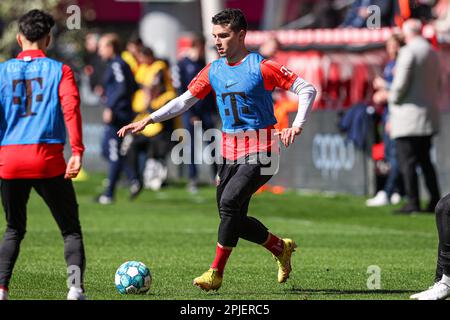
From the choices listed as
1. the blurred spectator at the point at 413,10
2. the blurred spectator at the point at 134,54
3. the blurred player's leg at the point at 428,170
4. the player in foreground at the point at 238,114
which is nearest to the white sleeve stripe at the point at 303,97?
the player in foreground at the point at 238,114

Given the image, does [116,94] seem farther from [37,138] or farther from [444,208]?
[444,208]

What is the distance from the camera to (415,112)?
16.7 meters

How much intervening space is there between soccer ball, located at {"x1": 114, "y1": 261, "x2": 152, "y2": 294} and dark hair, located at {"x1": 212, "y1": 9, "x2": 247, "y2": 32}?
1865mm

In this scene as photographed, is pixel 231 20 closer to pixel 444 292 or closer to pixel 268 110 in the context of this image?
pixel 268 110

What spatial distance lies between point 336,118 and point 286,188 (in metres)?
1.82

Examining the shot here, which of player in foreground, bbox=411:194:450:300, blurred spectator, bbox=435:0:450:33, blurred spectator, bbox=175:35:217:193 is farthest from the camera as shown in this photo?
blurred spectator, bbox=435:0:450:33

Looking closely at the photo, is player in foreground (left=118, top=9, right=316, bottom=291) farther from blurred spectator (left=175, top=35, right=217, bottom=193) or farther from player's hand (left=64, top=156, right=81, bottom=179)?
blurred spectator (left=175, top=35, right=217, bottom=193)

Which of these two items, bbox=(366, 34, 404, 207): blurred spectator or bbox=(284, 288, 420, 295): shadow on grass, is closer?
bbox=(284, 288, 420, 295): shadow on grass

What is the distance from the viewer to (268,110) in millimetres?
9930

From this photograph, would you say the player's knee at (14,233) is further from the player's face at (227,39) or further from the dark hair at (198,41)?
the dark hair at (198,41)

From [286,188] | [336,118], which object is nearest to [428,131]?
[336,118]

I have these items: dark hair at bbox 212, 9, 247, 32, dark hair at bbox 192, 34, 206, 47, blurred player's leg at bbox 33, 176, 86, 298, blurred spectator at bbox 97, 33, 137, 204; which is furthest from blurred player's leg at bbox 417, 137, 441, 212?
blurred player's leg at bbox 33, 176, 86, 298

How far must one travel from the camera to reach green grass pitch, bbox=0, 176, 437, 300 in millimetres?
9906

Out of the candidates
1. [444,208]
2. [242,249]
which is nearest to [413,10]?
[242,249]
